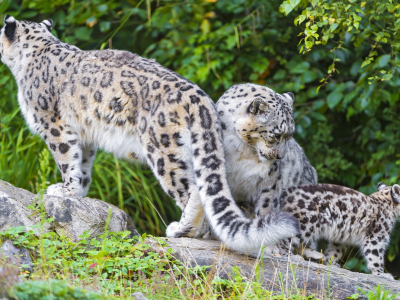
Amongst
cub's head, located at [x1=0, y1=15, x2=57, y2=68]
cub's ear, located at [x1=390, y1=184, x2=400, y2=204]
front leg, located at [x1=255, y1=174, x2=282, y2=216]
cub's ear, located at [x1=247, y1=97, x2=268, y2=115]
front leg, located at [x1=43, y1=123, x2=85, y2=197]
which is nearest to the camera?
cub's ear, located at [x1=247, y1=97, x2=268, y2=115]

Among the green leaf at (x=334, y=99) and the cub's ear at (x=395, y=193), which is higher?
the green leaf at (x=334, y=99)

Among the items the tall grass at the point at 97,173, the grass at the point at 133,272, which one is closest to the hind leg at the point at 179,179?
the grass at the point at 133,272

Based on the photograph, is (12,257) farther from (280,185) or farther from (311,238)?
(311,238)

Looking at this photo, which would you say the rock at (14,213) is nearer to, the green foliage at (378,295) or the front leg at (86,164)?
the front leg at (86,164)

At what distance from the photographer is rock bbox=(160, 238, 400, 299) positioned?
4.32 meters

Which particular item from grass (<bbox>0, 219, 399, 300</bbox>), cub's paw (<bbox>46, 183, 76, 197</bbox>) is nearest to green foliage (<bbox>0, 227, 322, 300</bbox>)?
grass (<bbox>0, 219, 399, 300</bbox>)

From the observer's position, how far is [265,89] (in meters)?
5.38

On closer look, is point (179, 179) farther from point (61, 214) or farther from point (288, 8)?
point (288, 8)

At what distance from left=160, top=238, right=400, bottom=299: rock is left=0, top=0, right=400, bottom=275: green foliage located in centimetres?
269

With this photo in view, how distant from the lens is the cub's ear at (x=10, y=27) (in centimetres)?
607

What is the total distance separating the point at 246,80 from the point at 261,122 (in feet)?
12.6

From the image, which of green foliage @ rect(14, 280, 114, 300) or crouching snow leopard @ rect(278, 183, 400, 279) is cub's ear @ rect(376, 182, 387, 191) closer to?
crouching snow leopard @ rect(278, 183, 400, 279)

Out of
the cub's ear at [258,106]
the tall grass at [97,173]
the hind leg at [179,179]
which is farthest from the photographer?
the tall grass at [97,173]

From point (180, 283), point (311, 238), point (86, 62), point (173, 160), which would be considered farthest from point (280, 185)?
point (86, 62)
